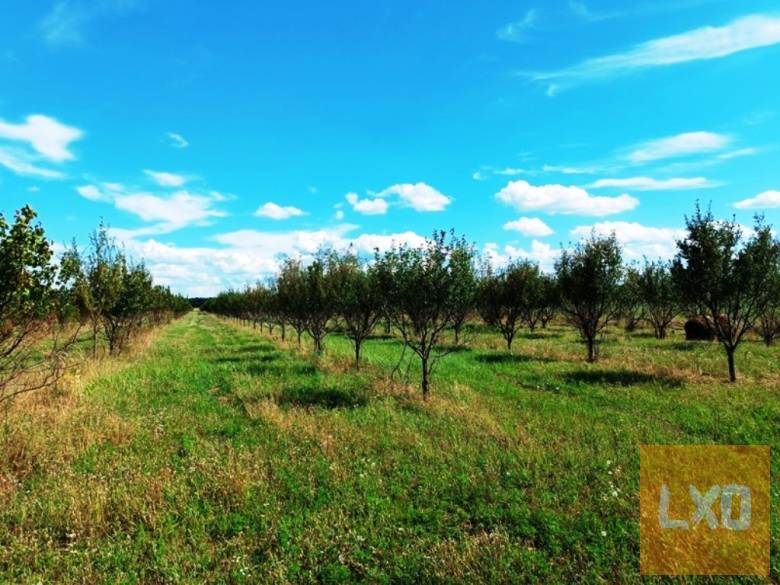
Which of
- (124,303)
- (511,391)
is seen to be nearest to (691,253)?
(511,391)

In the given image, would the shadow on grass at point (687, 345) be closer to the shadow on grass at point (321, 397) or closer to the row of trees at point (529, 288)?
the row of trees at point (529, 288)

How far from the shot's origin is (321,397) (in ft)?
48.8

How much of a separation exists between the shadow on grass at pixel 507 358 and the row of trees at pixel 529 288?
218cm

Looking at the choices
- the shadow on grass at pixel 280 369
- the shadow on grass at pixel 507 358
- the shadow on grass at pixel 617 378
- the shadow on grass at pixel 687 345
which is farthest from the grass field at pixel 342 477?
the shadow on grass at pixel 687 345

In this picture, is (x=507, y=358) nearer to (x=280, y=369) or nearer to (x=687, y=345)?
(x=280, y=369)

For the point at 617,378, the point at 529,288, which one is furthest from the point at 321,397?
the point at 529,288

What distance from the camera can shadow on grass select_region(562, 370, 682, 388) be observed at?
1738cm

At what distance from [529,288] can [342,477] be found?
27.4 metres

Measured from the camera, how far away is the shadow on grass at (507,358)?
24.3 m

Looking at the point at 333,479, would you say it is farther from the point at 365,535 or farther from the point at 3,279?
the point at 3,279

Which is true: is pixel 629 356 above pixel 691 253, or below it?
below

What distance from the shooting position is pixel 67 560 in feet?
19.6

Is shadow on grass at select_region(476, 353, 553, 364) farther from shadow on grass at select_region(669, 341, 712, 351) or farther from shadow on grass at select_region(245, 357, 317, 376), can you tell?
shadow on grass at select_region(669, 341, 712, 351)

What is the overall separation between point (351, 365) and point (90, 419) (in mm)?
12212
